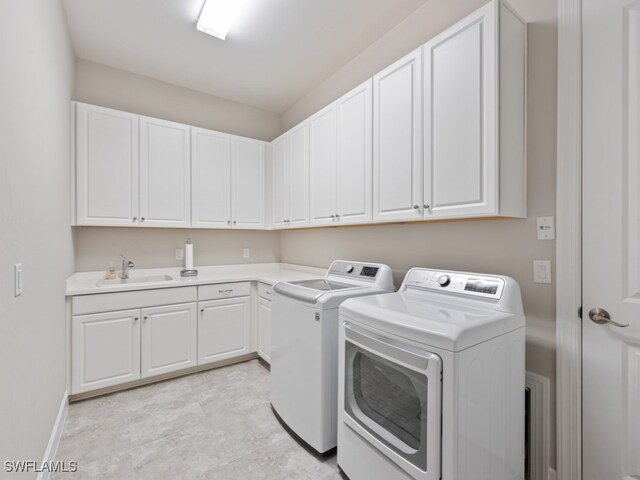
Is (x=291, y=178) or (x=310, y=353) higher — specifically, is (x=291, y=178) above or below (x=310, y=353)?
above

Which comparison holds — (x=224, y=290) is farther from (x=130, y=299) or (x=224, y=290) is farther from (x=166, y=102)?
(x=166, y=102)

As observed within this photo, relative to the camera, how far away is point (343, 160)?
237 centimetres

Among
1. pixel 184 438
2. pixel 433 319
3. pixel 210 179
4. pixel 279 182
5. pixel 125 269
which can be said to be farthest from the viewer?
pixel 279 182

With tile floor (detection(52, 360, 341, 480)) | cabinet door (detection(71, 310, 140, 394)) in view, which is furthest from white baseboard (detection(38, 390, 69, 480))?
cabinet door (detection(71, 310, 140, 394))

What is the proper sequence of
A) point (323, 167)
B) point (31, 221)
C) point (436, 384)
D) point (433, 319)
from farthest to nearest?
1. point (323, 167)
2. point (31, 221)
3. point (433, 319)
4. point (436, 384)

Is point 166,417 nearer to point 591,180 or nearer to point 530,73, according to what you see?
point 591,180

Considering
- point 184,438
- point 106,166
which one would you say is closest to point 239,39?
point 106,166

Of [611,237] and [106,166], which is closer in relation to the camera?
[611,237]

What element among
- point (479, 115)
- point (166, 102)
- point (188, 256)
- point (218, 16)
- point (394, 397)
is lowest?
point (394, 397)

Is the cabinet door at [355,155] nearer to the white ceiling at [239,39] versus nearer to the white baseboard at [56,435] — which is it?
the white ceiling at [239,39]

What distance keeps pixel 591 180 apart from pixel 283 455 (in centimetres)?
212

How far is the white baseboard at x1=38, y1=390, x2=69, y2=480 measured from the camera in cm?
155

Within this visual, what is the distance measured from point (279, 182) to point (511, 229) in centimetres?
230

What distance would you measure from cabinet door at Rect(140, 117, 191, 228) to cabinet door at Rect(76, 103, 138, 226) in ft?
0.26
